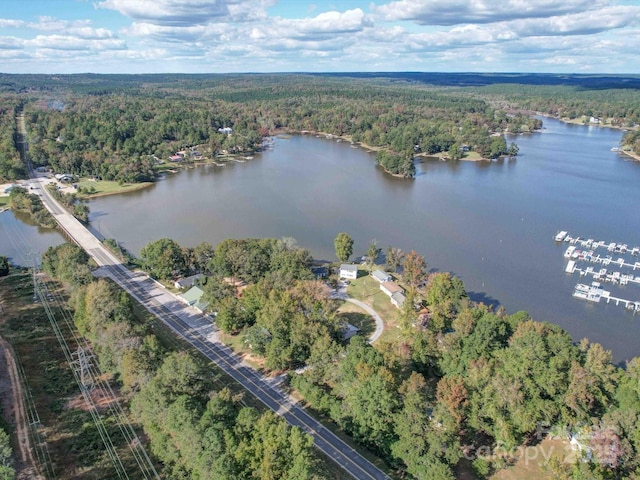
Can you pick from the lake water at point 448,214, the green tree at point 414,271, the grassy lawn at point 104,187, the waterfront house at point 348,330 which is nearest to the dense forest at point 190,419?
the waterfront house at point 348,330

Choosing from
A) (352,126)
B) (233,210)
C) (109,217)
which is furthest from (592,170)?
(109,217)

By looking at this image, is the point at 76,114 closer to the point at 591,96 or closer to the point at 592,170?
the point at 592,170

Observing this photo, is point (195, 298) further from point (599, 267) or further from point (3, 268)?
point (599, 267)

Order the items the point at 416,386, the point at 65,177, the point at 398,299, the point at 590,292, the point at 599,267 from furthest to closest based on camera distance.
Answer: the point at 65,177 < the point at 599,267 < the point at 590,292 < the point at 398,299 < the point at 416,386

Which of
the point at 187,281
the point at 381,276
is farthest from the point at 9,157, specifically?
the point at 381,276

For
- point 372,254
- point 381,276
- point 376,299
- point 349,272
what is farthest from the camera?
point 372,254

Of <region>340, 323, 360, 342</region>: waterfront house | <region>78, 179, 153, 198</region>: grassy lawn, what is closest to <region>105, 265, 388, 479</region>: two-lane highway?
<region>340, 323, 360, 342</region>: waterfront house

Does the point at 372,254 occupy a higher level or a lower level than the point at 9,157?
lower
